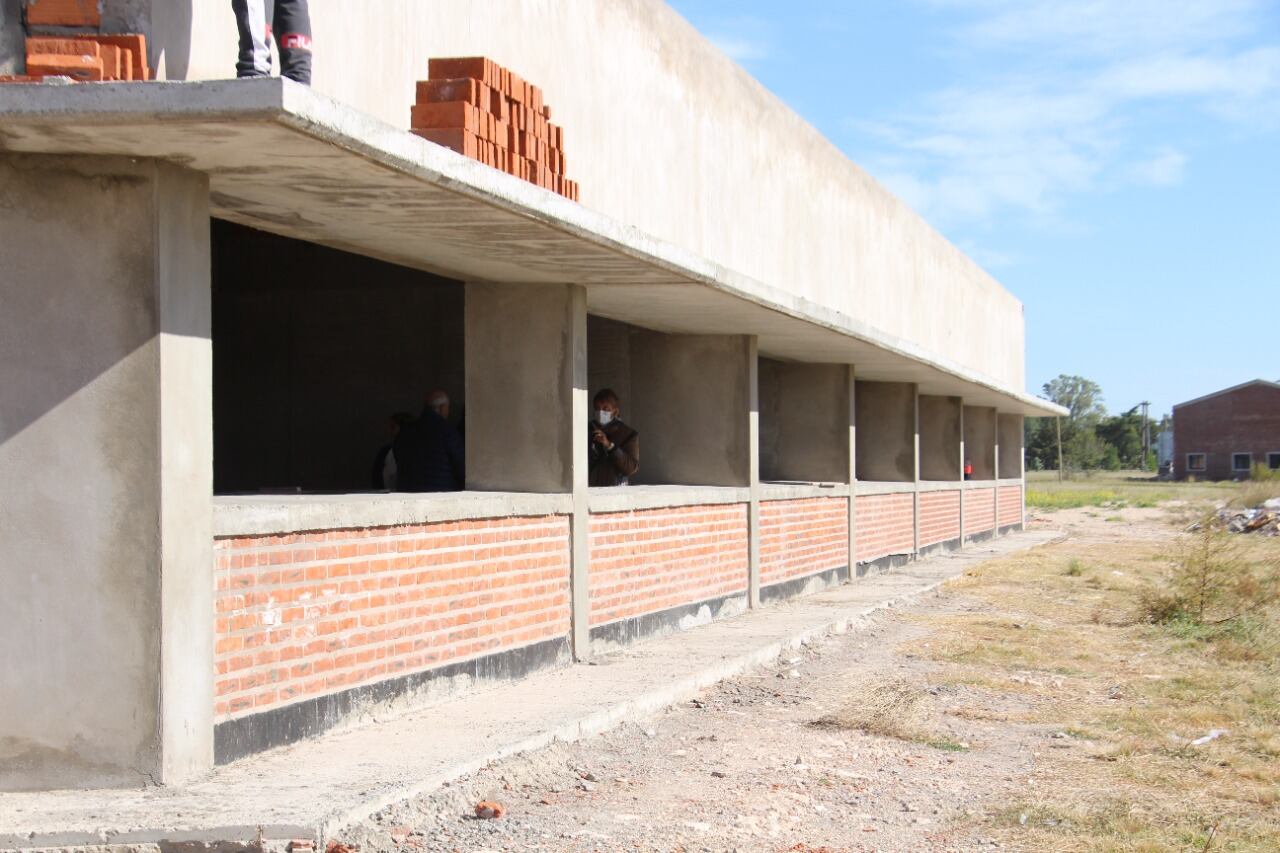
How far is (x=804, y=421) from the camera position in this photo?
19156mm

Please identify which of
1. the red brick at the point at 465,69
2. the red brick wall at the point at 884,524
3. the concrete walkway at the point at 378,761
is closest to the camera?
the concrete walkway at the point at 378,761

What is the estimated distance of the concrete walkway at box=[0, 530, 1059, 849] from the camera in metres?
5.73

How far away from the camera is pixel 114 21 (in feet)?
21.4

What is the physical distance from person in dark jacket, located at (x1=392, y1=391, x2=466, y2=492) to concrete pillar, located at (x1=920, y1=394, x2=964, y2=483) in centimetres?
1671

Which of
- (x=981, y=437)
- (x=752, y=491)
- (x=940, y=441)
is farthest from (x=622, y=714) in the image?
(x=981, y=437)

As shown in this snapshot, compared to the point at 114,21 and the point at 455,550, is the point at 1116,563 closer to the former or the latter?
the point at 455,550

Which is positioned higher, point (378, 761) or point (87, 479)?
point (87, 479)

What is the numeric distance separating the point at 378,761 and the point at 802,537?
33.4ft

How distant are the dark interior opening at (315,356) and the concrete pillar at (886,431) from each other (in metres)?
→ 9.09

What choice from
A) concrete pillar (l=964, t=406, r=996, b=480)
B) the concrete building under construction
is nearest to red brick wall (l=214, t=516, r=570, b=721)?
the concrete building under construction

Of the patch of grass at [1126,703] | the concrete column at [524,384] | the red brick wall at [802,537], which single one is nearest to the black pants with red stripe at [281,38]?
the concrete column at [524,384]

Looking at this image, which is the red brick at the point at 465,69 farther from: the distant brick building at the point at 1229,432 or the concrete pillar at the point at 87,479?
the distant brick building at the point at 1229,432

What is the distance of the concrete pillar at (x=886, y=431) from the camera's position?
22.8 meters

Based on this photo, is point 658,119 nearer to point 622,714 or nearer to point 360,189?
point 622,714
